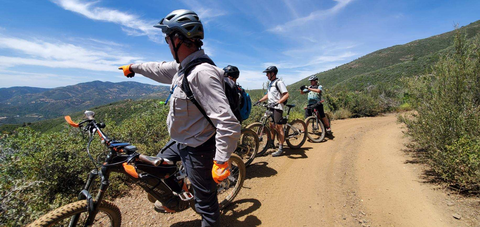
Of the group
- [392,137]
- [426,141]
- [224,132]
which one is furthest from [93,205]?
[392,137]

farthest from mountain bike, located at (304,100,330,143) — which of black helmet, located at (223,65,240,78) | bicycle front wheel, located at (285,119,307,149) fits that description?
black helmet, located at (223,65,240,78)

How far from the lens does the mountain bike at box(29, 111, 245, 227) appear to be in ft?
5.71

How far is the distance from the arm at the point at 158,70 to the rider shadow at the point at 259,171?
99.8 inches

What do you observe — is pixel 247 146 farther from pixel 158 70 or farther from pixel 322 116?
pixel 322 116

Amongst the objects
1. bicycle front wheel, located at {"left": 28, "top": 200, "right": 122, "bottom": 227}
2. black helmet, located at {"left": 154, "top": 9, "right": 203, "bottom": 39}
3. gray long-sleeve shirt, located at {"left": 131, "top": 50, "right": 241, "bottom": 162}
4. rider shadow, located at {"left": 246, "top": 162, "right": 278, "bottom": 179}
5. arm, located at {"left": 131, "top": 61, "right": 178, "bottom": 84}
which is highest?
black helmet, located at {"left": 154, "top": 9, "right": 203, "bottom": 39}

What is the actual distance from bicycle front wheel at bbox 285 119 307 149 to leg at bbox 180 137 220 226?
12.5ft

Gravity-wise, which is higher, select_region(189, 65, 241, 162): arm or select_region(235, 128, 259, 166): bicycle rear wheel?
select_region(189, 65, 241, 162): arm

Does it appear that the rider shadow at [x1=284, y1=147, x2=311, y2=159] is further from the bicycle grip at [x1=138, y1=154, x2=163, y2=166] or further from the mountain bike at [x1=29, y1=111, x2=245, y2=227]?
the bicycle grip at [x1=138, y1=154, x2=163, y2=166]

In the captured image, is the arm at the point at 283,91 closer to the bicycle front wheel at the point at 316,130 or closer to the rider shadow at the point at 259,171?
the rider shadow at the point at 259,171

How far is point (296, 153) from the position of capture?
17.5ft

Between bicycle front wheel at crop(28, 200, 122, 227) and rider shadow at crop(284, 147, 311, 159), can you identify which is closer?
bicycle front wheel at crop(28, 200, 122, 227)

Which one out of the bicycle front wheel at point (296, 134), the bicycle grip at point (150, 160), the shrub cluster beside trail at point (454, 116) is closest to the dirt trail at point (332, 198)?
the shrub cluster beside trail at point (454, 116)

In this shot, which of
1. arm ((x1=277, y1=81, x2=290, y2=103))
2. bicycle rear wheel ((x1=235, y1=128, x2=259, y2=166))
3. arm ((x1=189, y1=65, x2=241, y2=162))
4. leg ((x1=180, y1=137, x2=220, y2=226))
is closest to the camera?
arm ((x1=189, y1=65, x2=241, y2=162))

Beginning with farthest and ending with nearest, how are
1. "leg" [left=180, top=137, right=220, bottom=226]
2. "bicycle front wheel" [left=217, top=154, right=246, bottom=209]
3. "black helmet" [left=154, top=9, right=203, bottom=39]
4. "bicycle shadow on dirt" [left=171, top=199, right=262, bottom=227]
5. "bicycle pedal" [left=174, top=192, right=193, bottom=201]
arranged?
"bicycle front wheel" [left=217, top=154, right=246, bottom=209]
"bicycle shadow on dirt" [left=171, top=199, right=262, bottom=227]
"bicycle pedal" [left=174, top=192, right=193, bottom=201]
"leg" [left=180, top=137, right=220, bottom=226]
"black helmet" [left=154, top=9, right=203, bottom=39]
